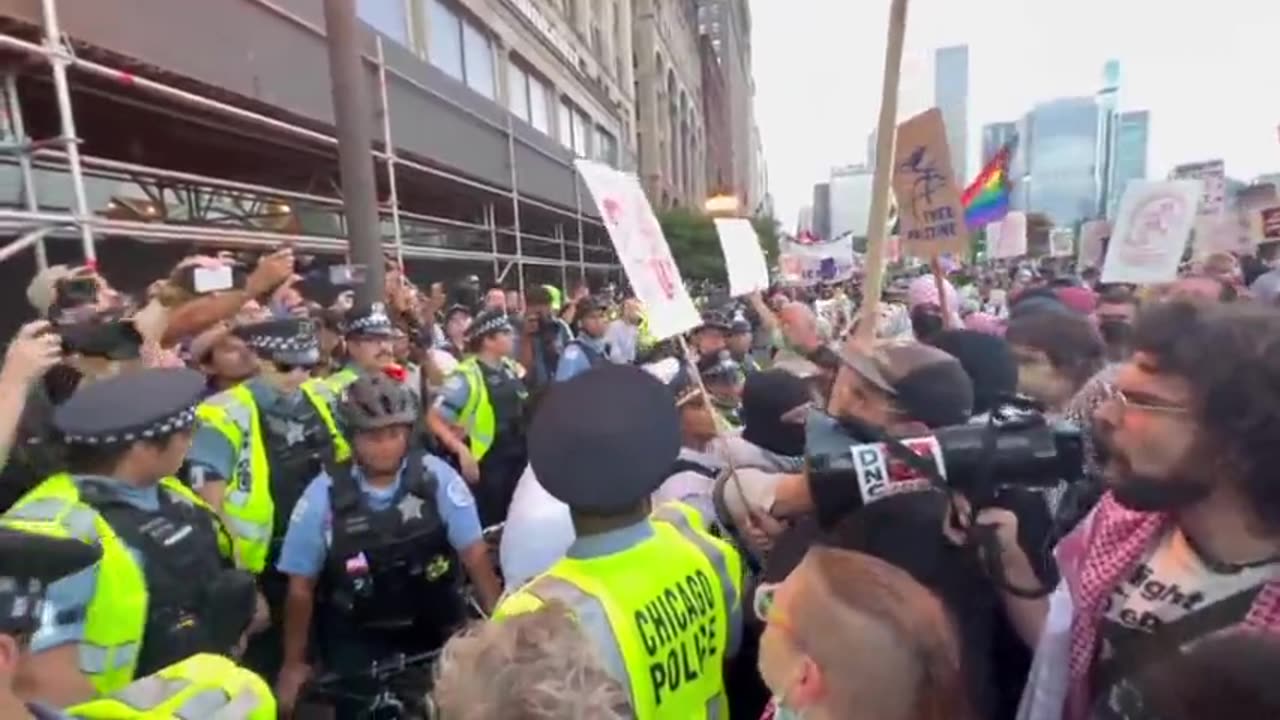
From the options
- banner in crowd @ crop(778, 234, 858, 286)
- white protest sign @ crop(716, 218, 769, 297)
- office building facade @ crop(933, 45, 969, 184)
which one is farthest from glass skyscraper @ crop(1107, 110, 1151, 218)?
white protest sign @ crop(716, 218, 769, 297)

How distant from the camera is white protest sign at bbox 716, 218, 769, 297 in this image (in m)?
4.78

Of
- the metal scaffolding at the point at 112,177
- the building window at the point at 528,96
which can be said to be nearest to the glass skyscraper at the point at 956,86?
the building window at the point at 528,96

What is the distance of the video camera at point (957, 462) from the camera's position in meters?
1.54

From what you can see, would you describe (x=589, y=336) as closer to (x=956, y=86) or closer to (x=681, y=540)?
(x=681, y=540)

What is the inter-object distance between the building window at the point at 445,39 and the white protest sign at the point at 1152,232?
10780mm

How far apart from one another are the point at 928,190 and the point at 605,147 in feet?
83.1

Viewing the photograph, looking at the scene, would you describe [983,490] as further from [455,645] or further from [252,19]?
[252,19]

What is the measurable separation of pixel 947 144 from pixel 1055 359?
8.00 ft

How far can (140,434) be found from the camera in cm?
214

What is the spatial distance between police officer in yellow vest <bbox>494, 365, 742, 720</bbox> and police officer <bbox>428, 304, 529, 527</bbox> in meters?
2.76

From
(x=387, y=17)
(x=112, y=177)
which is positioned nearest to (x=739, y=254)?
(x=112, y=177)

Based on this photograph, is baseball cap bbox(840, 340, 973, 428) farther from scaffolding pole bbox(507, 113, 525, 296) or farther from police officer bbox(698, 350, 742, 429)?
scaffolding pole bbox(507, 113, 525, 296)

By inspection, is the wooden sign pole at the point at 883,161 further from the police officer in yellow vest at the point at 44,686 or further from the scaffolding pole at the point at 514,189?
the scaffolding pole at the point at 514,189

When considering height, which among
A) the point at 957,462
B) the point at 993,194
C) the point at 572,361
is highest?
the point at 993,194
